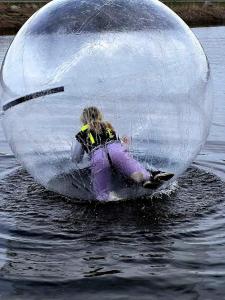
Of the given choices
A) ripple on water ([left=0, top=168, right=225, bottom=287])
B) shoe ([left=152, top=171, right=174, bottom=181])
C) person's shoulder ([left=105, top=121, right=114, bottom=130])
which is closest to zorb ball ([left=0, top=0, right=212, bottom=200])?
person's shoulder ([left=105, top=121, right=114, bottom=130])

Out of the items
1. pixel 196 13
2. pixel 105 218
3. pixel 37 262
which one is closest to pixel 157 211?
pixel 105 218

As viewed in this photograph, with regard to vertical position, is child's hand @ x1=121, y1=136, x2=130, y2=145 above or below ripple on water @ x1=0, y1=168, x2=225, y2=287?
above

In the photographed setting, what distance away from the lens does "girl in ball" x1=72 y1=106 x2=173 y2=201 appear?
7.69m

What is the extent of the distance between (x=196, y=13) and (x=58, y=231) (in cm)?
3820

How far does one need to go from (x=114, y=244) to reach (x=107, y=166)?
1.26 meters

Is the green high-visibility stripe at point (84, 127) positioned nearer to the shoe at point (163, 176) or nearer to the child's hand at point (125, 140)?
the child's hand at point (125, 140)

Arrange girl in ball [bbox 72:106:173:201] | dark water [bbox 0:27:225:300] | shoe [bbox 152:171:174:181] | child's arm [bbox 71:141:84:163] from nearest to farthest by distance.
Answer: dark water [bbox 0:27:225:300] → shoe [bbox 152:171:174:181] → girl in ball [bbox 72:106:173:201] → child's arm [bbox 71:141:84:163]

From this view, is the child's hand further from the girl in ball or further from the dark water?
the dark water

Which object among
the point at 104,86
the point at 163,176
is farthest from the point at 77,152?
the point at 163,176

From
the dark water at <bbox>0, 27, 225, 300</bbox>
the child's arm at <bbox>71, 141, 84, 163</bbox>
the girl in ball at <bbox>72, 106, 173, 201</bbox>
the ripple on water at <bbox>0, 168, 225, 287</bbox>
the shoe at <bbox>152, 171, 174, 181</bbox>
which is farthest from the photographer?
the child's arm at <bbox>71, 141, 84, 163</bbox>

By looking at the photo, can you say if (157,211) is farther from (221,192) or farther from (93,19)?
(93,19)

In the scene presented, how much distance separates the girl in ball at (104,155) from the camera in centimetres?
769

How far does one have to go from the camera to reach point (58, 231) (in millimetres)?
7121

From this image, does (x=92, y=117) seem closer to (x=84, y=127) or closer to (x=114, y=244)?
(x=84, y=127)
